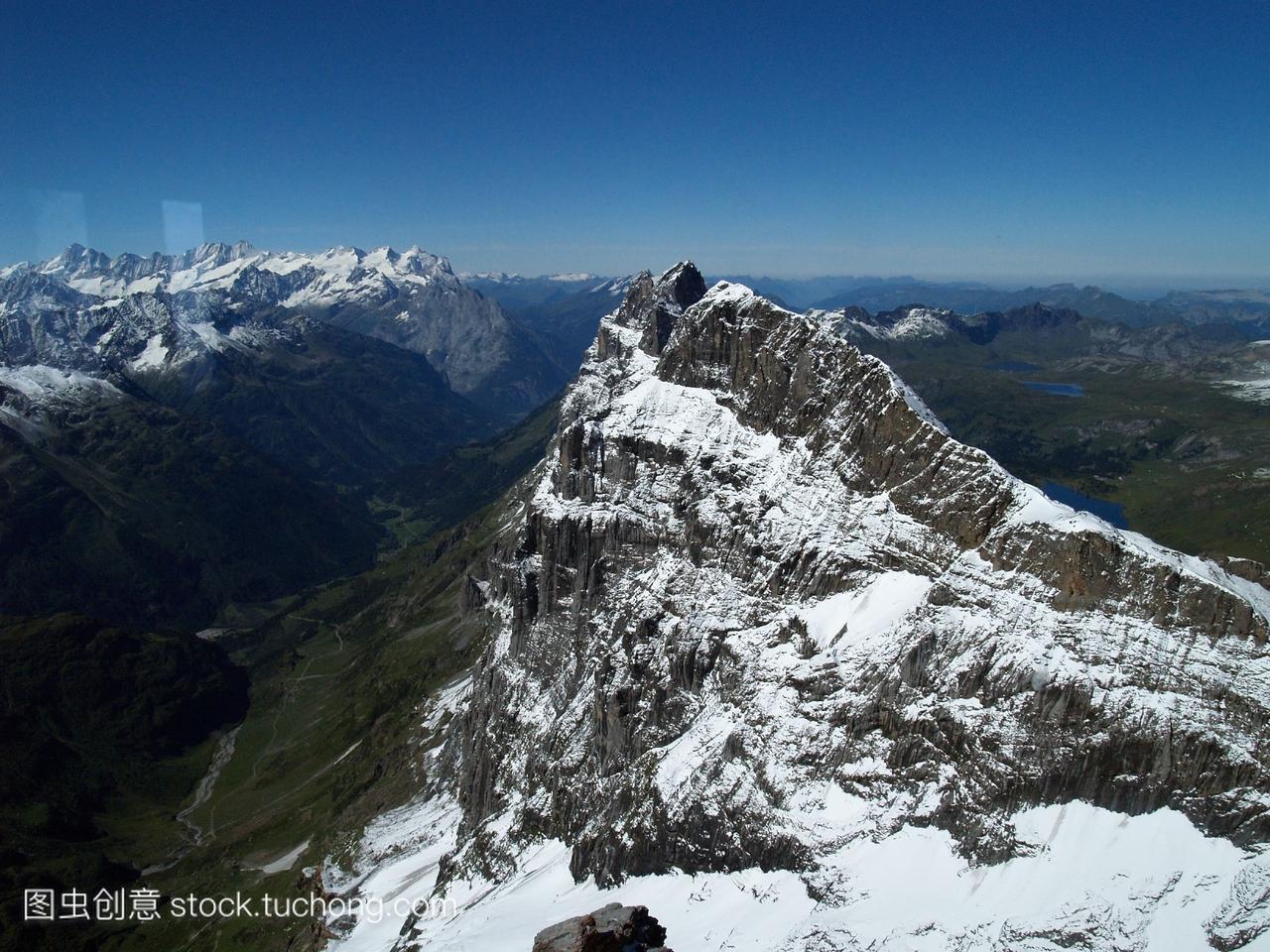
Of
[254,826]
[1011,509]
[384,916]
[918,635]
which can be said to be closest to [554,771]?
[384,916]

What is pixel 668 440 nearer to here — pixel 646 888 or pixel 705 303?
pixel 705 303

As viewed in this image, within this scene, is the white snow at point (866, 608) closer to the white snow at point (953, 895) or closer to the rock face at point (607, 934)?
the white snow at point (953, 895)

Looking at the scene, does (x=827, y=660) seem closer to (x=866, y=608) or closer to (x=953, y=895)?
(x=866, y=608)

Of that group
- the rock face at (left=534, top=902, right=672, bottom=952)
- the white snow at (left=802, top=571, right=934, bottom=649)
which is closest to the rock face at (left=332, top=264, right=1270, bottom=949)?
the white snow at (left=802, top=571, right=934, bottom=649)

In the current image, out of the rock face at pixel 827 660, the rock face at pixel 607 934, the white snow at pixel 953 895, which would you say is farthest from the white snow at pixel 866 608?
the rock face at pixel 607 934

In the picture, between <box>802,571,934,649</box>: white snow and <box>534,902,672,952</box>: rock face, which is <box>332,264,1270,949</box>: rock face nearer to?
<box>802,571,934,649</box>: white snow

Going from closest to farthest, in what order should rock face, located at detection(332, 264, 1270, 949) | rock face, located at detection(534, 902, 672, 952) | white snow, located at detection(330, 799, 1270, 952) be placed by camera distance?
1. rock face, located at detection(534, 902, 672, 952)
2. white snow, located at detection(330, 799, 1270, 952)
3. rock face, located at detection(332, 264, 1270, 949)

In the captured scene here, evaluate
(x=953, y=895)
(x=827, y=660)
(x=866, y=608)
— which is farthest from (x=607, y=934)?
(x=866, y=608)
